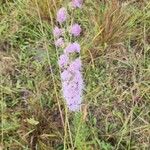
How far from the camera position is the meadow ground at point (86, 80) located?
2186mm

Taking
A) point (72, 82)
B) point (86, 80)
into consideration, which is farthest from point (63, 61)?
point (86, 80)

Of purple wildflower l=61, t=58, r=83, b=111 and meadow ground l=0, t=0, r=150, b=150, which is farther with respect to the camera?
meadow ground l=0, t=0, r=150, b=150

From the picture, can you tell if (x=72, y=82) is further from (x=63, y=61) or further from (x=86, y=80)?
(x=86, y=80)

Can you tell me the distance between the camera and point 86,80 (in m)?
2.44

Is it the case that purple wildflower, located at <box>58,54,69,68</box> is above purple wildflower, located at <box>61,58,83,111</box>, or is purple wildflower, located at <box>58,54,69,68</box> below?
above

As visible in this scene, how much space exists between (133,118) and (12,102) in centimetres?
68

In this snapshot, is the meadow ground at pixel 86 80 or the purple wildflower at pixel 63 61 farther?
the meadow ground at pixel 86 80

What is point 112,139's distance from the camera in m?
2.21

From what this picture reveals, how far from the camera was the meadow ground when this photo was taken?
2186 millimetres

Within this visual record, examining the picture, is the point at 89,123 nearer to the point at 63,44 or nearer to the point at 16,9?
the point at 63,44

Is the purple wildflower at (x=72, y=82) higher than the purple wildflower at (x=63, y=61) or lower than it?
lower

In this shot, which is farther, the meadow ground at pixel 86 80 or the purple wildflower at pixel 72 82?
the meadow ground at pixel 86 80

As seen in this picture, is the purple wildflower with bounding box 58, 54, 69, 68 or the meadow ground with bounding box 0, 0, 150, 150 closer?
the purple wildflower with bounding box 58, 54, 69, 68

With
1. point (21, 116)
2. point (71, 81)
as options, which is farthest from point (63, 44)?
point (21, 116)
